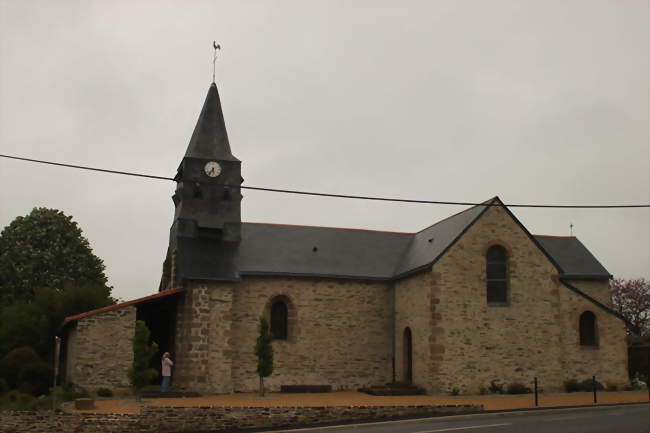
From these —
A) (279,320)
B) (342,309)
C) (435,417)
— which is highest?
(342,309)

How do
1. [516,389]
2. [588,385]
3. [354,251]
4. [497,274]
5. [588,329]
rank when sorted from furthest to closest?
[354,251], [588,329], [497,274], [588,385], [516,389]

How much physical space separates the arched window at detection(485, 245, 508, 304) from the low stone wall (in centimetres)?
938

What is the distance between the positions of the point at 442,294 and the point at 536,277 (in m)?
4.10

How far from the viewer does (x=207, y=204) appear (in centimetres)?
2762

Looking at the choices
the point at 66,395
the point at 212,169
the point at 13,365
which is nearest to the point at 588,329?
the point at 212,169

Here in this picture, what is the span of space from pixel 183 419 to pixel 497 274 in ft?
46.4

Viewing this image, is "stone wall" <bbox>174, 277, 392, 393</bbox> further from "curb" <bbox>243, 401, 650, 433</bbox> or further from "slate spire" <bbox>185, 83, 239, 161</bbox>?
"curb" <bbox>243, 401, 650, 433</bbox>

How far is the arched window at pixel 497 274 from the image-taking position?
2502 cm

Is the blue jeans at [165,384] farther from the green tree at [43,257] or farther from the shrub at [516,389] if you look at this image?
the green tree at [43,257]

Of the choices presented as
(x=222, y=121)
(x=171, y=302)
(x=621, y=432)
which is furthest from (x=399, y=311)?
(x=621, y=432)

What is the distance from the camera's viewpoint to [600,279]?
103 feet

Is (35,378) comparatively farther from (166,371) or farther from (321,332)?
(321,332)

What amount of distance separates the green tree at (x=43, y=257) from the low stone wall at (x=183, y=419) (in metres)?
22.8

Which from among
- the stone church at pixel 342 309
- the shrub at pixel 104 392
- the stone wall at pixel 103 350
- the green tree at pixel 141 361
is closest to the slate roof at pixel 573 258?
the stone church at pixel 342 309
